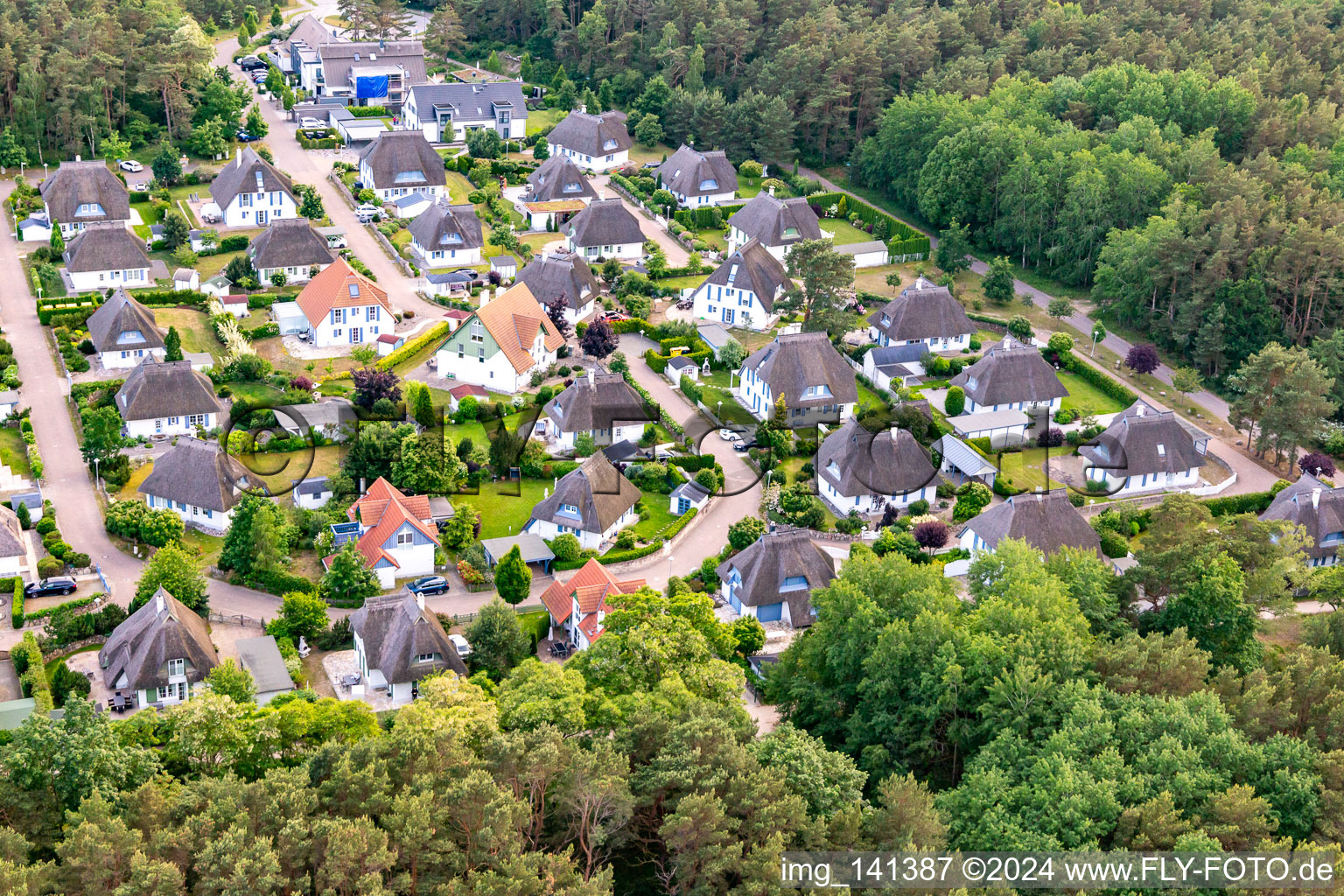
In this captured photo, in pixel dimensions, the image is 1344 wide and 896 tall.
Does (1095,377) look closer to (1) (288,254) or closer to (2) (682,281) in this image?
(2) (682,281)

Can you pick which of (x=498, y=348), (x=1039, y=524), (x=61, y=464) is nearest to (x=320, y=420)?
(x=498, y=348)

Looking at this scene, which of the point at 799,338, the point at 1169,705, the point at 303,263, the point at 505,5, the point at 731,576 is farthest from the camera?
the point at 505,5

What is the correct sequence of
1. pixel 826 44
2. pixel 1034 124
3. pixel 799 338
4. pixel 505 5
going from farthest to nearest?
pixel 505 5
pixel 826 44
pixel 1034 124
pixel 799 338

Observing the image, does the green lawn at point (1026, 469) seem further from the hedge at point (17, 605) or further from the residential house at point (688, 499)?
the hedge at point (17, 605)

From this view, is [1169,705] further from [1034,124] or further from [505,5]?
[505,5]

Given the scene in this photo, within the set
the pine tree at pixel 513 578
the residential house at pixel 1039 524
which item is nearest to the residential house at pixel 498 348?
the pine tree at pixel 513 578

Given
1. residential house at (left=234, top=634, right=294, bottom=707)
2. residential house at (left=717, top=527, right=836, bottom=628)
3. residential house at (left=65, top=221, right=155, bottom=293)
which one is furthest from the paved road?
residential house at (left=717, top=527, right=836, bottom=628)

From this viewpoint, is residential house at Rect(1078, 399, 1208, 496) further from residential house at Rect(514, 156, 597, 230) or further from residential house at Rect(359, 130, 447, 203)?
residential house at Rect(359, 130, 447, 203)

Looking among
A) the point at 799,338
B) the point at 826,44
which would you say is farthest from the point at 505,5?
the point at 799,338
